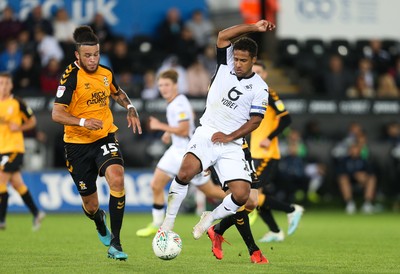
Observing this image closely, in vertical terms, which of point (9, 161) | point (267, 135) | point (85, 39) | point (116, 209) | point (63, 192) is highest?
point (85, 39)

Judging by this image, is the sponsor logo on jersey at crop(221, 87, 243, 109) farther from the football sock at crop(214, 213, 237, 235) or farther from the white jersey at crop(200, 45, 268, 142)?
the football sock at crop(214, 213, 237, 235)

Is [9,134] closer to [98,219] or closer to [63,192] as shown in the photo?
[98,219]

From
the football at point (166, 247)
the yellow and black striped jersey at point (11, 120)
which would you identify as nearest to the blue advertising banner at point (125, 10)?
the yellow and black striped jersey at point (11, 120)

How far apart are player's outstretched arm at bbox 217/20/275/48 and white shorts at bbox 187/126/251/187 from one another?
938mm

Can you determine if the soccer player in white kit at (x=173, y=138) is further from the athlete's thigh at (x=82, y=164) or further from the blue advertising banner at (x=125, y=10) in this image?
the blue advertising banner at (x=125, y=10)

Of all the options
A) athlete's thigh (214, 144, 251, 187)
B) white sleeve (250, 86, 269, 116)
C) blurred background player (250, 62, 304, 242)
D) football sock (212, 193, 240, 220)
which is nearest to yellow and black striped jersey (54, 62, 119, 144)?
athlete's thigh (214, 144, 251, 187)

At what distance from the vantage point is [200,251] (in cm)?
1122

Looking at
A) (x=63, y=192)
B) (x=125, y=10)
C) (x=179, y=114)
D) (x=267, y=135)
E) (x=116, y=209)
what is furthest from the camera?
(x=125, y=10)

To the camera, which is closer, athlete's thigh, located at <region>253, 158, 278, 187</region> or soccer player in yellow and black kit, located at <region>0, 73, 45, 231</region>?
athlete's thigh, located at <region>253, 158, 278, 187</region>

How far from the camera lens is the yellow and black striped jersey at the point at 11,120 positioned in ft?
48.5

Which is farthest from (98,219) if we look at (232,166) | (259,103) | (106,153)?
(259,103)

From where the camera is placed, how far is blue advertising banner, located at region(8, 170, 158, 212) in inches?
766

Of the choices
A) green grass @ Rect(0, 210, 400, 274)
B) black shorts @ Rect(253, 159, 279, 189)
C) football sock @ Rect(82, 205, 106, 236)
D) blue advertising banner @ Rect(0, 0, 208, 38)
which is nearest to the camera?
green grass @ Rect(0, 210, 400, 274)

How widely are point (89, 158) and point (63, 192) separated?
9637 millimetres
